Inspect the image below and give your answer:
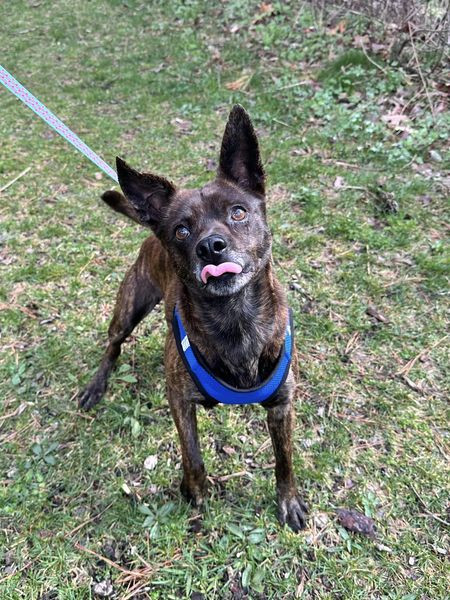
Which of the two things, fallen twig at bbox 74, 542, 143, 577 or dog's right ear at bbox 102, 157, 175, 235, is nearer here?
dog's right ear at bbox 102, 157, 175, 235

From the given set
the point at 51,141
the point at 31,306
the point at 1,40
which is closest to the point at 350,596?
the point at 31,306

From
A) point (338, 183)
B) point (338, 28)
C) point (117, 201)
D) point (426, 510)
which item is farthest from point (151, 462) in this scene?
point (338, 28)

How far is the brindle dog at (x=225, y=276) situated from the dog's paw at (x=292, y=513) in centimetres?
25

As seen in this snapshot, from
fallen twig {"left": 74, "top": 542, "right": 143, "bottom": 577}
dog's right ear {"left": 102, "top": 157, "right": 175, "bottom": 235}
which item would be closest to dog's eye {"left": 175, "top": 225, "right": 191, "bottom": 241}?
dog's right ear {"left": 102, "top": 157, "right": 175, "bottom": 235}

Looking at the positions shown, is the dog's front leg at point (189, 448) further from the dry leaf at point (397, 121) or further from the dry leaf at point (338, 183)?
the dry leaf at point (397, 121)

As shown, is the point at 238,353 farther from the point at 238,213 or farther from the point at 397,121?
the point at 397,121

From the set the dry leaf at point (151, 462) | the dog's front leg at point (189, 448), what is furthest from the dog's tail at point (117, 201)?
the dry leaf at point (151, 462)

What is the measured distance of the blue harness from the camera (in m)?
2.44

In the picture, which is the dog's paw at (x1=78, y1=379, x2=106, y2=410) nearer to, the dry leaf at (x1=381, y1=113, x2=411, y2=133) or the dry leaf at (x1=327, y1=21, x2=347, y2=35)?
the dry leaf at (x1=381, y1=113, x2=411, y2=133)

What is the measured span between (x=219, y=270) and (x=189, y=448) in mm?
1242

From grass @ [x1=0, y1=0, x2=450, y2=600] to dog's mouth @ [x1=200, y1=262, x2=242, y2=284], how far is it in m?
1.61

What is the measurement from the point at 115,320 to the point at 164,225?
131cm

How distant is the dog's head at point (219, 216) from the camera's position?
7.27 feet

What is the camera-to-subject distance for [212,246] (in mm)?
2160
